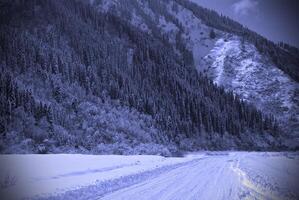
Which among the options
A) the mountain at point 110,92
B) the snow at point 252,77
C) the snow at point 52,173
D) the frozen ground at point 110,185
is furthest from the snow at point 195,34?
the frozen ground at point 110,185

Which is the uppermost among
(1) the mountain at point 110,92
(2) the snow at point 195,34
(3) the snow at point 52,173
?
(2) the snow at point 195,34

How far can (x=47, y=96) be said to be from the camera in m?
51.0

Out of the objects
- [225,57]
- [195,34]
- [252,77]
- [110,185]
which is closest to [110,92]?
[110,185]

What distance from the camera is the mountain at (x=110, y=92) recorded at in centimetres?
4528

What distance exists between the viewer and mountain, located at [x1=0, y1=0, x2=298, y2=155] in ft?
149

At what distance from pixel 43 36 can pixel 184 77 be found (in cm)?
4609

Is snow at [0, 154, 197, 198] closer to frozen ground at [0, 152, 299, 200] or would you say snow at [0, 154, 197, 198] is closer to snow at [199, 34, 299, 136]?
frozen ground at [0, 152, 299, 200]

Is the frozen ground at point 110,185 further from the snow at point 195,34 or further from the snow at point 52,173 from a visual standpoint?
the snow at point 195,34

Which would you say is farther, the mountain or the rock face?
the rock face

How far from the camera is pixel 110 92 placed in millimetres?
64688

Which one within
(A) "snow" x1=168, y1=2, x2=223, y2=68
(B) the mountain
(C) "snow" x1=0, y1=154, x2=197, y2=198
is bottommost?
(C) "snow" x1=0, y1=154, x2=197, y2=198

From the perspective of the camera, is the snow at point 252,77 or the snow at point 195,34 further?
the snow at point 195,34

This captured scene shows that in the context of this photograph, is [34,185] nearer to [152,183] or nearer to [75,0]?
[152,183]

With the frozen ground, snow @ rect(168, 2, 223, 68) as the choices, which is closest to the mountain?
snow @ rect(168, 2, 223, 68)
